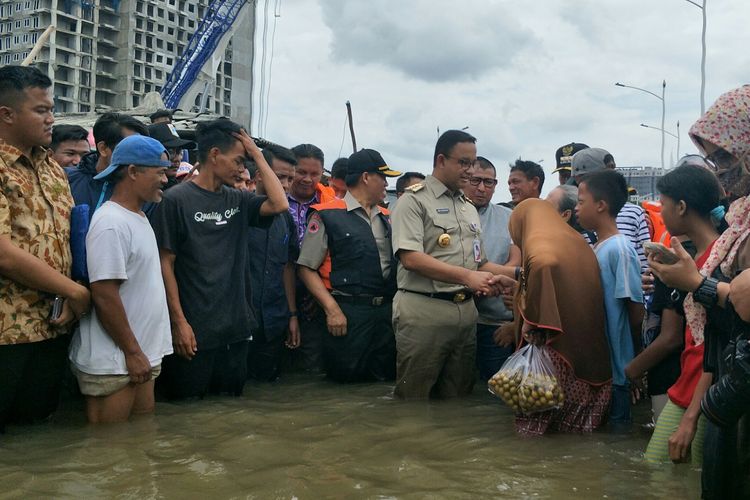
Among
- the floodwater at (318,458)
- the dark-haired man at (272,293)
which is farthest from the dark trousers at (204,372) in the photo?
the dark-haired man at (272,293)

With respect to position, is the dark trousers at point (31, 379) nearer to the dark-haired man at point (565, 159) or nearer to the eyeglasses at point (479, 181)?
the eyeglasses at point (479, 181)

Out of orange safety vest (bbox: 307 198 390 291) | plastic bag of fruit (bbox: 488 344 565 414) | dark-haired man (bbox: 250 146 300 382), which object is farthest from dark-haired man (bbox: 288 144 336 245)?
plastic bag of fruit (bbox: 488 344 565 414)

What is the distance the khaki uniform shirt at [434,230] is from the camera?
17.8 ft

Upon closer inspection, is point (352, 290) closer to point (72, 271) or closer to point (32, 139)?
point (72, 271)

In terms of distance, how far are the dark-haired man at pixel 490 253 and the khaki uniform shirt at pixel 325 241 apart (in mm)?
791

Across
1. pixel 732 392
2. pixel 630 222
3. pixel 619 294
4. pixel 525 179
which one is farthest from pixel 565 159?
pixel 732 392

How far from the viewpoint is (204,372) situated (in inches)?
204

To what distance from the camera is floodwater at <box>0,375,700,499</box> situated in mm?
3564

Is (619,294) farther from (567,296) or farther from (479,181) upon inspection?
(479,181)

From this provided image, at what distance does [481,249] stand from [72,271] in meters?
2.89

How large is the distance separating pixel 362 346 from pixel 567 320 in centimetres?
201

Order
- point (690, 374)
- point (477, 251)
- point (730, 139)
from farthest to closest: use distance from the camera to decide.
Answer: point (477, 251)
point (690, 374)
point (730, 139)

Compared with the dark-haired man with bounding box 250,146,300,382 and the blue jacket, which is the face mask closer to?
the blue jacket

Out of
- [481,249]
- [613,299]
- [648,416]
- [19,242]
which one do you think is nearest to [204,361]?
[19,242]
